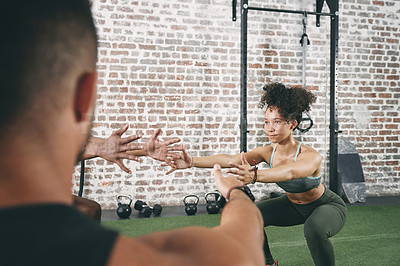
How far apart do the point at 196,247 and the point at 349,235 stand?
3.24m

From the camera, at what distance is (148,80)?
4.32m

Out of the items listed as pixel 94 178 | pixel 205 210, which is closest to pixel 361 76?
pixel 205 210

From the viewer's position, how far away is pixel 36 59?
0.42 meters

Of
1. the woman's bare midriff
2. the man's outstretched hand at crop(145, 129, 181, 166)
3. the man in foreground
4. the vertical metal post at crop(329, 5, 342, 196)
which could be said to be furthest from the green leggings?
the vertical metal post at crop(329, 5, 342, 196)

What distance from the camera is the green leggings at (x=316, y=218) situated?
1.90 m

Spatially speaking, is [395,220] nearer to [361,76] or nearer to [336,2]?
[361,76]

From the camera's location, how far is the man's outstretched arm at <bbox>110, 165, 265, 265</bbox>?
16.8 inches

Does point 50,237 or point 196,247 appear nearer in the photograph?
point 50,237

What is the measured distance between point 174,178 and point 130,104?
119 centimetres

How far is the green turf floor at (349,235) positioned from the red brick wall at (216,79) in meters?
0.79

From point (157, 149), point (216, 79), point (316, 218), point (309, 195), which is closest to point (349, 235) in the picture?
point (309, 195)

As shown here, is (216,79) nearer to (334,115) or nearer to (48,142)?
(334,115)

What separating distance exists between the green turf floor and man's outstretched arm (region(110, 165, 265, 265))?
7.07 ft

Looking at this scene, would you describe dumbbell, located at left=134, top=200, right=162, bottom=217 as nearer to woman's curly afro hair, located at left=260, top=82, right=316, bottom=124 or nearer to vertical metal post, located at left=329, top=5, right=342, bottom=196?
woman's curly afro hair, located at left=260, top=82, right=316, bottom=124
